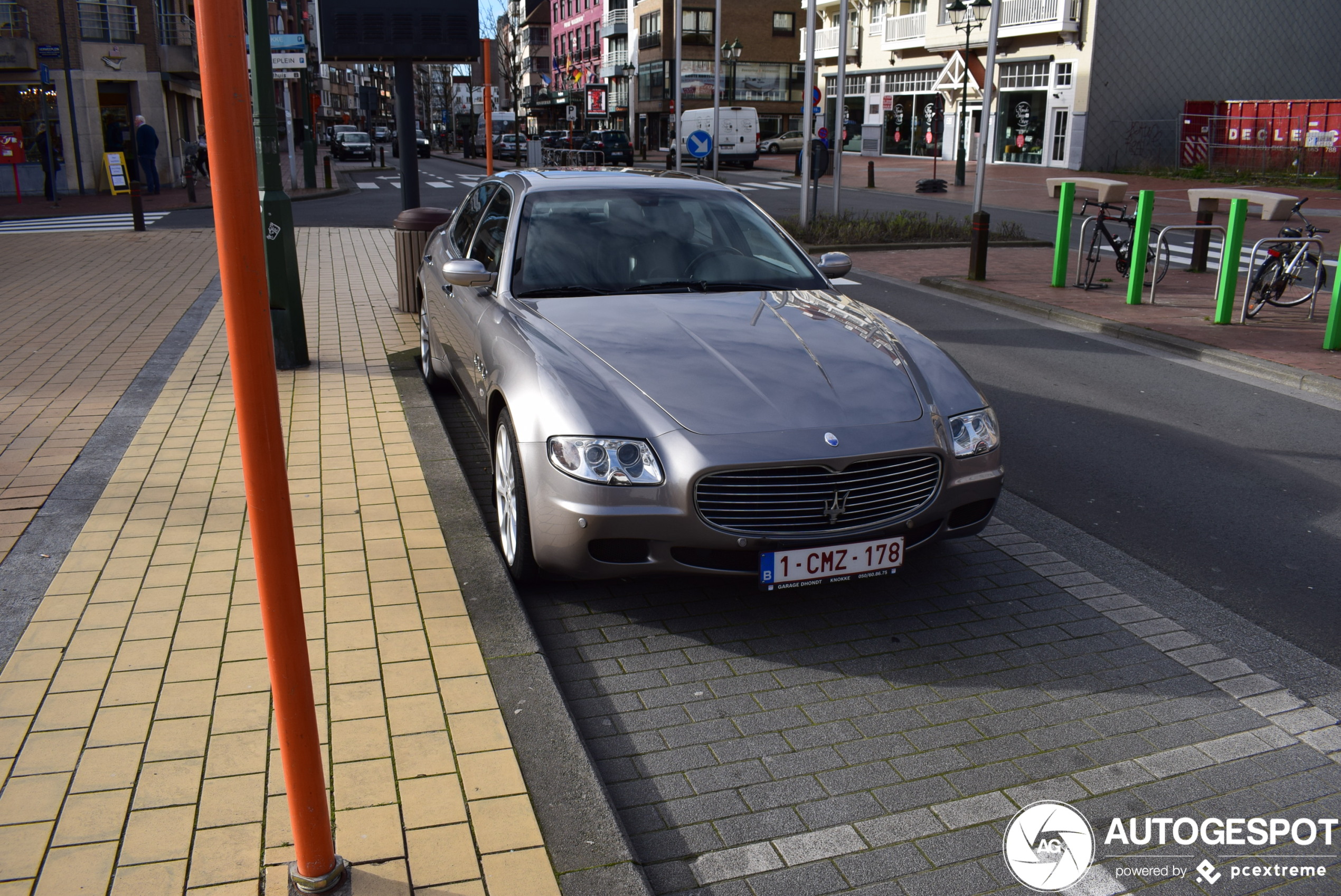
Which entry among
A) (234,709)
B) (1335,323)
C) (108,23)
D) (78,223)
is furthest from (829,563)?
(108,23)

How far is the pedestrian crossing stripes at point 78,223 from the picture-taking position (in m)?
20.1

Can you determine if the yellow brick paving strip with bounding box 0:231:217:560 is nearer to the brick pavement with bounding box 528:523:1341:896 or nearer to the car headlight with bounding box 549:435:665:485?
the car headlight with bounding box 549:435:665:485

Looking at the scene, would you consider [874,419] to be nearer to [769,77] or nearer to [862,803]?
[862,803]

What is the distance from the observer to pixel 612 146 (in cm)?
4853

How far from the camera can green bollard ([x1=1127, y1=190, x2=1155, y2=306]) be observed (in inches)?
449

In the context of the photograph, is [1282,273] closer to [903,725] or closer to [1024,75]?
[903,725]

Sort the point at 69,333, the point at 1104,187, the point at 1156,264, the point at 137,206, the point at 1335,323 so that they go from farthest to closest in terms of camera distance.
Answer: the point at 137,206, the point at 1104,187, the point at 1156,264, the point at 69,333, the point at 1335,323

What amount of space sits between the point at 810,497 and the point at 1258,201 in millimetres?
11759

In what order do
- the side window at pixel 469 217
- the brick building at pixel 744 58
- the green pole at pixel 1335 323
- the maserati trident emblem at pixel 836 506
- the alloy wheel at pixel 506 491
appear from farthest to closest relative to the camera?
1. the brick building at pixel 744 58
2. the green pole at pixel 1335 323
3. the side window at pixel 469 217
4. the alloy wheel at pixel 506 491
5. the maserati trident emblem at pixel 836 506

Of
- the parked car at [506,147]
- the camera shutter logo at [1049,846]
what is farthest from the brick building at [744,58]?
the camera shutter logo at [1049,846]

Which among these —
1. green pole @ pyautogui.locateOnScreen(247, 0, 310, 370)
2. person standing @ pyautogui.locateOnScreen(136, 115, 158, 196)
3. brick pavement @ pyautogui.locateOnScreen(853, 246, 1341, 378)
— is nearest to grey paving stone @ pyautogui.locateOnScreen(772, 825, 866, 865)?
green pole @ pyautogui.locateOnScreen(247, 0, 310, 370)

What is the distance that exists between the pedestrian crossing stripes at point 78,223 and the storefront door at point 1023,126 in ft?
112

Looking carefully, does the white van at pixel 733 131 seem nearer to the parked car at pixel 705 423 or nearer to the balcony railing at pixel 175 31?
the balcony railing at pixel 175 31

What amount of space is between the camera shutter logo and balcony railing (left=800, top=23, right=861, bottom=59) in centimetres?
5998
